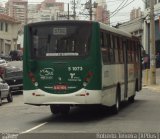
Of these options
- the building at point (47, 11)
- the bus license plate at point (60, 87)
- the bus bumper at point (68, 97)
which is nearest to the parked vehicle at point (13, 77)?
the bus bumper at point (68, 97)

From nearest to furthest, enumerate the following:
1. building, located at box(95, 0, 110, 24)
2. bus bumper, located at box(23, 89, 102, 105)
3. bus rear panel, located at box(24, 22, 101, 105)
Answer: bus bumper, located at box(23, 89, 102, 105), bus rear panel, located at box(24, 22, 101, 105), building, located at box(95, 0, 110, 24)

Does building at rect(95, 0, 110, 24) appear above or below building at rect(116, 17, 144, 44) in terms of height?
above

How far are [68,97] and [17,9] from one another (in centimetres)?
8477

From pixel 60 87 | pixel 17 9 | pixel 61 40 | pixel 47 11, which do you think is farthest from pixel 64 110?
pixel 17 9

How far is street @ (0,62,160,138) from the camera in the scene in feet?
45.7

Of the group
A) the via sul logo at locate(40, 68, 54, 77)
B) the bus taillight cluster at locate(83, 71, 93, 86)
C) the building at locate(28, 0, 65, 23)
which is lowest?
the bus taillight cluster at locate(83, 71, 93, 86)

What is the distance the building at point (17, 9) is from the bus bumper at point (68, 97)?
8000cm

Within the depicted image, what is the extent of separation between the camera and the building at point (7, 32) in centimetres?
8512

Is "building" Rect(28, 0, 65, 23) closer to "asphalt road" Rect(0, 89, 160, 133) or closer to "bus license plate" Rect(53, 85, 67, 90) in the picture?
"asphalt road" Rect(0, 89, 160, 133)

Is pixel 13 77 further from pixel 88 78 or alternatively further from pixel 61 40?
pixel 88 78

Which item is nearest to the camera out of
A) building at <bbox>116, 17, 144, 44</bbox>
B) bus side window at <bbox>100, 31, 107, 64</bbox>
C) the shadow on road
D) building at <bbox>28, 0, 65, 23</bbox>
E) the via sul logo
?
the via sul logo

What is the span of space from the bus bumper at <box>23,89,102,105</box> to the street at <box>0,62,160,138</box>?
62cm

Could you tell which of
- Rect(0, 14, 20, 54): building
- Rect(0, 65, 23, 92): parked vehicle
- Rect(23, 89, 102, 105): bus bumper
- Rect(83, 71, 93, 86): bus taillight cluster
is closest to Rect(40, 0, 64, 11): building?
Rect(0, 14, 20, 54): building

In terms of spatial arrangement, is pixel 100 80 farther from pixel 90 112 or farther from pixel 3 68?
pixel 3 68
